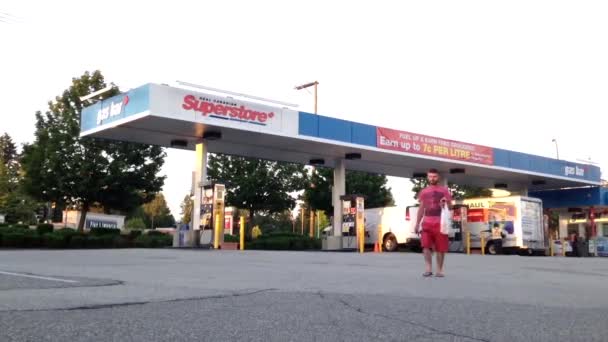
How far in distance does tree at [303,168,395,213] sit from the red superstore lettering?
68.3 feet

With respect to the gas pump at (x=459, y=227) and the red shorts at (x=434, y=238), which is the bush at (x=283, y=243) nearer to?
the gas pump at (x=459, y=227)

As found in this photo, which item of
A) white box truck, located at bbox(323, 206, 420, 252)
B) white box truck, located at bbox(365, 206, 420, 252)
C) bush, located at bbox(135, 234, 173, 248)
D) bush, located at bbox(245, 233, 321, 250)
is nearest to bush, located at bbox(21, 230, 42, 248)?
bush, located at bbox(135, 234, 173, 248)

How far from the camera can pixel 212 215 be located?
23797 mm

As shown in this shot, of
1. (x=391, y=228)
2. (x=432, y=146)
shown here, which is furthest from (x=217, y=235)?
(x=391, y=228)

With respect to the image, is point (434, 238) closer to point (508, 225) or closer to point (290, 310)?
point (290, 310)

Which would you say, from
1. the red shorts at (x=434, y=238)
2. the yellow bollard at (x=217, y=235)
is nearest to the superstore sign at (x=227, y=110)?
the yellow bollard at (x=217, y=235)

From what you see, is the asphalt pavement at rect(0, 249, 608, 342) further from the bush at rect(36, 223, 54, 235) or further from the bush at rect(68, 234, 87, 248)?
the bush at rect(36, 223, 54, 235)

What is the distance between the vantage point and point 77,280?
7.40 meters

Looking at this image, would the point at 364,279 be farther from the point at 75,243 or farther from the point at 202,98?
the point at 75,243

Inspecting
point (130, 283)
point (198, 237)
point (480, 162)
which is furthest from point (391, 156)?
point (130, 283)

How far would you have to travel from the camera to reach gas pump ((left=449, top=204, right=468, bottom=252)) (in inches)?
1201

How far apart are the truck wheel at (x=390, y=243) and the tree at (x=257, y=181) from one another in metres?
10.1

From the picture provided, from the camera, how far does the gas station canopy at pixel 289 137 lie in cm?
2203

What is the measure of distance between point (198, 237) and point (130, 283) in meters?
17.6
